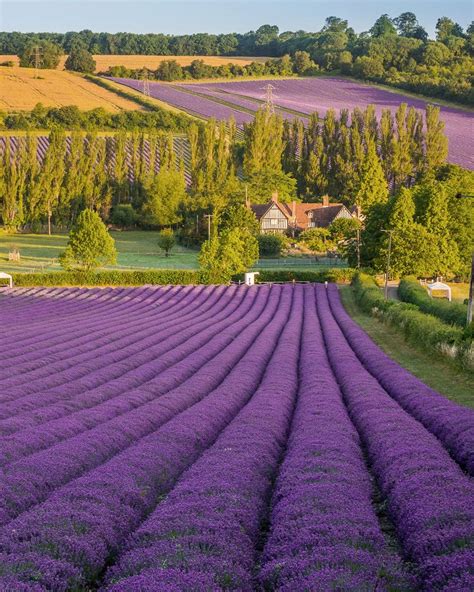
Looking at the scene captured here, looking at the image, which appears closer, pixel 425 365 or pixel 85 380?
pixel 85 380

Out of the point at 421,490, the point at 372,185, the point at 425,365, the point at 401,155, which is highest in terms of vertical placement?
the point at 401,155

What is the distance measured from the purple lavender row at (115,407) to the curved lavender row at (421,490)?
16.8 ft

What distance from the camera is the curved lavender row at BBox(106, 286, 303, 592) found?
7.85 metres

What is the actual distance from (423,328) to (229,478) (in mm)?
23608

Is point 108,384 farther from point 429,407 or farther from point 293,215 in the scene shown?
point 293,215

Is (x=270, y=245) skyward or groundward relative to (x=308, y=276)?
skyward

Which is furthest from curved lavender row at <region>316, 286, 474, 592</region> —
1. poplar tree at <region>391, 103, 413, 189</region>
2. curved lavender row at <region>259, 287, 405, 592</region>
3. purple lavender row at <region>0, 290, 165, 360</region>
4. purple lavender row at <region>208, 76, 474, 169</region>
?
purple lavender row at <region>208, 76, 474, 169</region>

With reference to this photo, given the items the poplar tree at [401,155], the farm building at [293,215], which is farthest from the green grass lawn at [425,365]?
the poplar tree at [401,155]

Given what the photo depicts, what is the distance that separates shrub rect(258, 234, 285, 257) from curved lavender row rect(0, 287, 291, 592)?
80.5 m

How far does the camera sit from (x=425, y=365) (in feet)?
100

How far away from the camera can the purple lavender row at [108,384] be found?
17.0 meters

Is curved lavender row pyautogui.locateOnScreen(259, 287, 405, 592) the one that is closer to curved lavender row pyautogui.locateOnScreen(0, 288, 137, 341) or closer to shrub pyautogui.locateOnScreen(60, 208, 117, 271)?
curved lavender row pyautogui.locateOnScreen(0, 288, 137, 341)

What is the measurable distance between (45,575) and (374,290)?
1941 inches

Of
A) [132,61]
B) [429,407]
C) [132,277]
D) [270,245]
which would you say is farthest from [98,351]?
[132,61]
